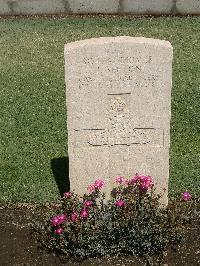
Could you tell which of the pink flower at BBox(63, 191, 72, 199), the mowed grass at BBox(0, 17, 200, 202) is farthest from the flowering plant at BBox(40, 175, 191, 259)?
the mowed grass at BBox(0, 17, 200, 202)

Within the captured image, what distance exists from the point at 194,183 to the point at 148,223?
4.77 feet

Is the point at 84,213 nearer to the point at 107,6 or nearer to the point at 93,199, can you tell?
the point at 93,199

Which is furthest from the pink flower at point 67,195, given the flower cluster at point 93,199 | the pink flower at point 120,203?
the pink flower at point 120,203

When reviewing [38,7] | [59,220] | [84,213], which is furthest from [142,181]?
[38,7]

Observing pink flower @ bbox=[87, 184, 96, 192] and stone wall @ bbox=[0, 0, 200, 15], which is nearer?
pink flower @ bbox=[87, 184, 96, 192]

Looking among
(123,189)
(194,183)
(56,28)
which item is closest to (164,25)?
(56,28)

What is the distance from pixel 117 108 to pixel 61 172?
1880 millimetres

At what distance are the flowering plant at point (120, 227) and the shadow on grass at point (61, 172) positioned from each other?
1.07m

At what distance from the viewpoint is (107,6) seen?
13477 millimetres

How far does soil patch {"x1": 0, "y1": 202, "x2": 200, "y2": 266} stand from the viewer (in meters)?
5.16

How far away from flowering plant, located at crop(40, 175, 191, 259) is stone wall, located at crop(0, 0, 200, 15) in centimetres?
874

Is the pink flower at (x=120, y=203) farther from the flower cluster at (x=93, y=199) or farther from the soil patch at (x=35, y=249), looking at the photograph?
the soil patch at (x=35, y=249)

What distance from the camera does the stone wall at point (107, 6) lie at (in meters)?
13.4

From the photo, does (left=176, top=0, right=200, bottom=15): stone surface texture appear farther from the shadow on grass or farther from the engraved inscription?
the engraved inscription
